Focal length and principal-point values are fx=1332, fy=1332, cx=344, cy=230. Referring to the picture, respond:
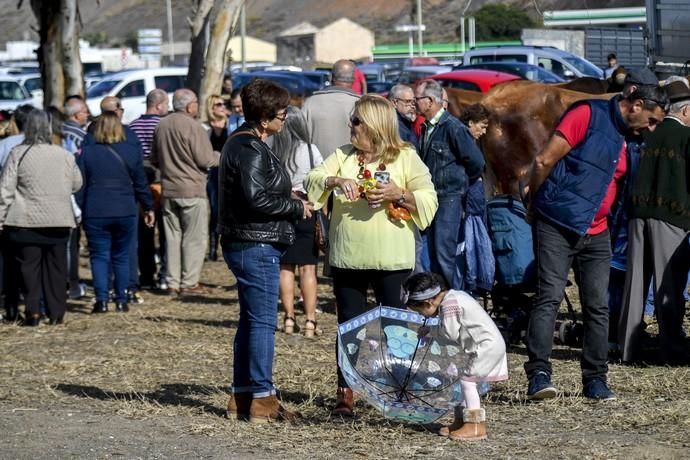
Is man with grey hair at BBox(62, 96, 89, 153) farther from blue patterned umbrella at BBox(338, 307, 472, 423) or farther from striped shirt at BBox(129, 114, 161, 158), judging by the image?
blue patterned umbrella at BBox(338, 307, 472, 423)

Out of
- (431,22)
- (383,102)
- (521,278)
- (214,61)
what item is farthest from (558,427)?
(431,22)

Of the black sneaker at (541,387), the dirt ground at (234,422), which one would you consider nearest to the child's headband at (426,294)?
the dirt ground at (234,422)

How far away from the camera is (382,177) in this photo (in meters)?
7.13

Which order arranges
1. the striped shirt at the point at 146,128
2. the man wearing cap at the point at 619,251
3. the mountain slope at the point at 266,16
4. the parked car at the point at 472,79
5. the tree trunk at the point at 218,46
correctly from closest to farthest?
the man wearing cap at the point at 619,251 < the striped shirt at the point at 146,128 < the tree trunk at the point at 218,46 < the parked car at the point at 472,79 < the mountain slope at the point at 266,16

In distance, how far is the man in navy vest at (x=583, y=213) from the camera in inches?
295

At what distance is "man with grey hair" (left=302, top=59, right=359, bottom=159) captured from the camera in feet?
35.3

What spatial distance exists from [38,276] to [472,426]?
594 centimetres

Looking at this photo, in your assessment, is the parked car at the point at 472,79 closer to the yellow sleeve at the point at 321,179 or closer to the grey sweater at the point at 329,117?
the grey sweater at the point at 329,117

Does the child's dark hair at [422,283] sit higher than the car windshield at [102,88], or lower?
lower

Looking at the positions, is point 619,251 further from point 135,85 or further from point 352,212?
point 135,85

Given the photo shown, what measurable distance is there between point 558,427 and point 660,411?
2.27ft

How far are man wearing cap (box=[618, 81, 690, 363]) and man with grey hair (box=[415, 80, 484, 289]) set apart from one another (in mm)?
1298

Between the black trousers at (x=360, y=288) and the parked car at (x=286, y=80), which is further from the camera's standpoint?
the parked car at (x=286, y=80)

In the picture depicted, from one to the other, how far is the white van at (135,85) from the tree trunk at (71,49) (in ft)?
45.2
